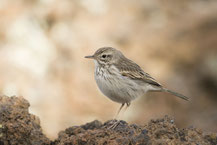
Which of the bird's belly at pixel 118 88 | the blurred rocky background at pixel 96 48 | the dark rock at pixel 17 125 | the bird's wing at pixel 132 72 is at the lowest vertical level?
the dark rock at pixel 17 125

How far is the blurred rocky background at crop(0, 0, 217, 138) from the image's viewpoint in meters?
11.7

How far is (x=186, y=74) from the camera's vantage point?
13305 mm

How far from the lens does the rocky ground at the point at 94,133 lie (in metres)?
5.15

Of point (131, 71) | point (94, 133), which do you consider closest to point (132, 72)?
point (131, 71)

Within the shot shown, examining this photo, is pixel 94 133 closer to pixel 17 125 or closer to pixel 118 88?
pixel 17 125

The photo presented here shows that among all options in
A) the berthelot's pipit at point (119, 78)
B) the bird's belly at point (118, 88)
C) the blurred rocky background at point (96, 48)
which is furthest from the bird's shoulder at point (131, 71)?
the blurred rocky background at point (96, 48)

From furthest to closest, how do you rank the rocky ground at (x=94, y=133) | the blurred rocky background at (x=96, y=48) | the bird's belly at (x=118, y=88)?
1. the blurred rocky background at (x=96, y=48)
2. the bird's belly at (x=118, y=88)
3. the rocky ground at (x=94, y=133)

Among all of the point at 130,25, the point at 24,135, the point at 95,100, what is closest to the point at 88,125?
the point at 24,135

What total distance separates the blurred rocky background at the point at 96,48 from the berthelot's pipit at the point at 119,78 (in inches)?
162

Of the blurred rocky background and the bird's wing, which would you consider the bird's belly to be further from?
the blurred rocky background

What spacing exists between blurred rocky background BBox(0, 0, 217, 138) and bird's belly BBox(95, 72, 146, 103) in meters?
4.34

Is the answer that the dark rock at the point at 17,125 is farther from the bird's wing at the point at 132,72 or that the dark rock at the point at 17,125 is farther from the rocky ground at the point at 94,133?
the bird's wing at the point at 132,72

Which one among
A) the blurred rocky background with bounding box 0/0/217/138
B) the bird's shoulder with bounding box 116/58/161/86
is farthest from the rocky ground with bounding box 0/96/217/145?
the blurred rocky background with bounding box 0/0/217/138

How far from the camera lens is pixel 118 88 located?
286 inches
